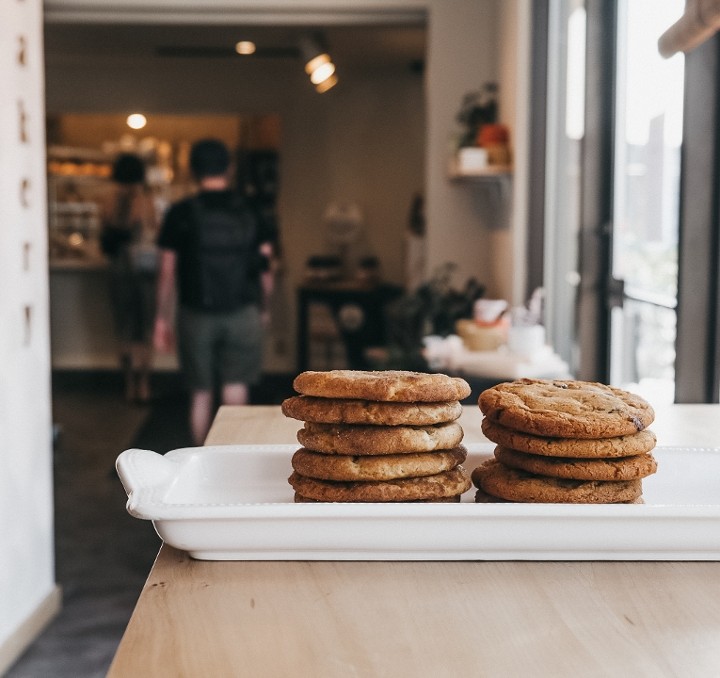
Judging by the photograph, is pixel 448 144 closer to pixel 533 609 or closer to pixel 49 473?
pixel 49 473

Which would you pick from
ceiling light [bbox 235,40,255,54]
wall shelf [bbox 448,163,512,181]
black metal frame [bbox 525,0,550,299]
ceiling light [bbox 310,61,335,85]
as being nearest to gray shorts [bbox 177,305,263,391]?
wall shelf [bbox 448,163,512,181]

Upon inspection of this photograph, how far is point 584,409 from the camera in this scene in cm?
99

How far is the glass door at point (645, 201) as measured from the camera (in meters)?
2.47

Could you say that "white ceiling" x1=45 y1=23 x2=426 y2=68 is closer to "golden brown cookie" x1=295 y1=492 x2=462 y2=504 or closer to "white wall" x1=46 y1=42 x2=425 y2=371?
"white wall" x1=46 y1=42 x2=425 y2=371

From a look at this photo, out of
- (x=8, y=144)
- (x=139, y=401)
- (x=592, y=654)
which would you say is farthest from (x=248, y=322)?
(x=592, y=654)

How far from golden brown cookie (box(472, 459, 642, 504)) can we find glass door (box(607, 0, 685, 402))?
148 centimetres

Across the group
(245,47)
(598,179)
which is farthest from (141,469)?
(245,47)

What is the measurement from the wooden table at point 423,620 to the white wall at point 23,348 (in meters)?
1.79

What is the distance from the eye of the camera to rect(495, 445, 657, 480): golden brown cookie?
0.96m

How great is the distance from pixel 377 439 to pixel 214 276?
10.7 ft

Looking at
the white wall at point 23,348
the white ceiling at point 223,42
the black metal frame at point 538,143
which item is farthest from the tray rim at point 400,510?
the white ceiling at point 223,42

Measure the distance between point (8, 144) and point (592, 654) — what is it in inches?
88.3

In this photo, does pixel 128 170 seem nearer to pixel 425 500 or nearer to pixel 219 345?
pixel 219 345

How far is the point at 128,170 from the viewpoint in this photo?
7258 millimetres
